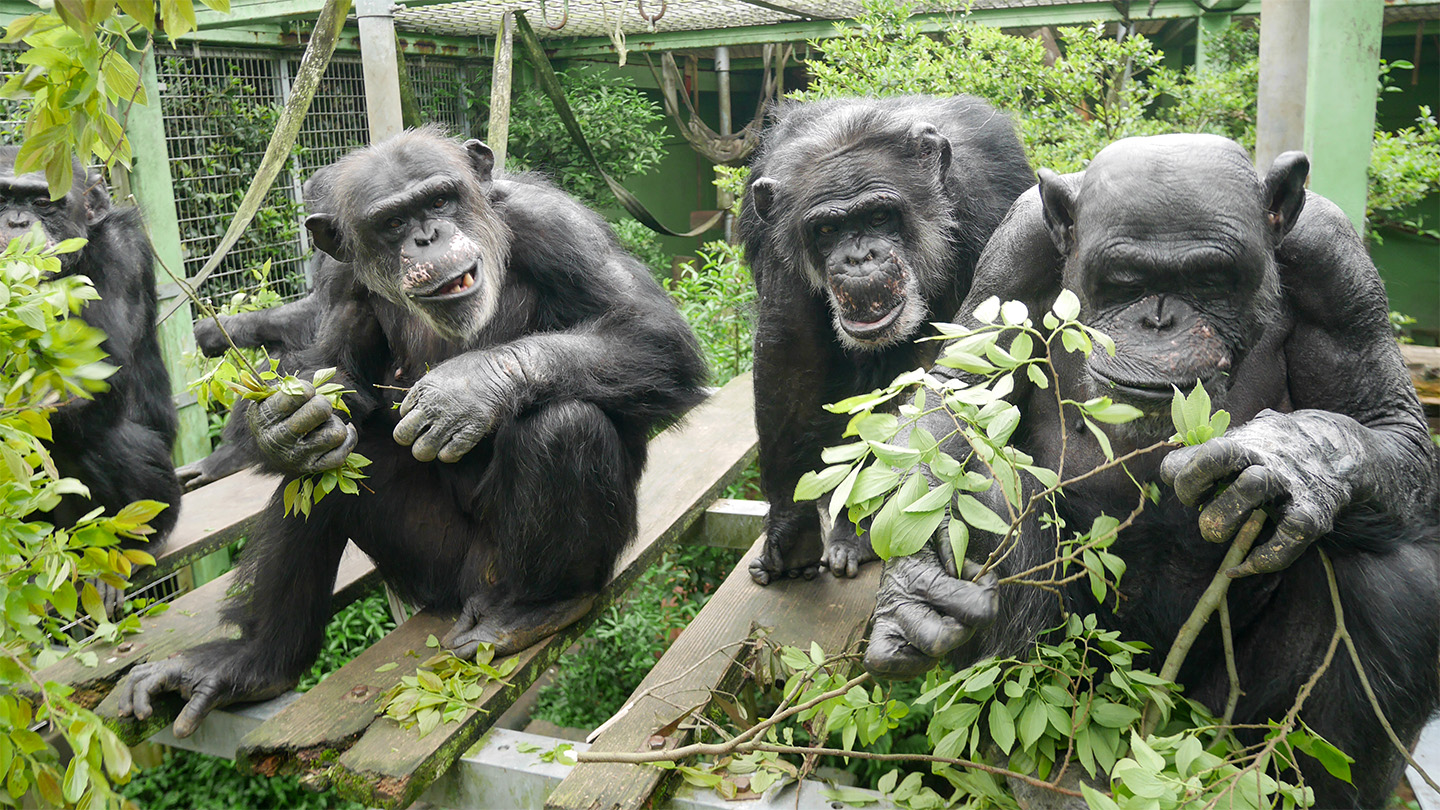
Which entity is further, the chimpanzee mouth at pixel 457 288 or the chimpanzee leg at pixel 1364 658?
the chimpanzee mouth at pixel 457 288

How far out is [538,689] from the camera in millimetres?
6160

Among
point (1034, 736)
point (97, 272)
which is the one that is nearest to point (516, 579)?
point (1034, 736)

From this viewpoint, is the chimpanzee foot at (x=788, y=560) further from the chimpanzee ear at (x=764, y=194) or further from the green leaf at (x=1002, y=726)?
the green leaf at (x=1002, y=726)

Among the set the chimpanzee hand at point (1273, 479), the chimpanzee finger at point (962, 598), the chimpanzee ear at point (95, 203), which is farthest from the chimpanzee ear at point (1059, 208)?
the chimpanzee ear at point (95, 203)

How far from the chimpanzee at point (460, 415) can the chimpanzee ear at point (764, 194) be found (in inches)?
18.7

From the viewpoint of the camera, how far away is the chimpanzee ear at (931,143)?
3.35m

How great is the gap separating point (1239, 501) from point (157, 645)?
10.9 ft

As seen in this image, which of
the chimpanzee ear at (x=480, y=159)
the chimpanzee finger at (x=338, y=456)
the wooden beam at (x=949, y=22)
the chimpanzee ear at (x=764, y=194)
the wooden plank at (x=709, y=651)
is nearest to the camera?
the wooden plank at (x=709, y=651)

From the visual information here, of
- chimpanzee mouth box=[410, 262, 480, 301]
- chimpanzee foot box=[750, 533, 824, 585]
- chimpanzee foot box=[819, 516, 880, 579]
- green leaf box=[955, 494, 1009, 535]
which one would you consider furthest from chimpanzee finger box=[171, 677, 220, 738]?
green leaf box=[955, 494, 1009, 535]

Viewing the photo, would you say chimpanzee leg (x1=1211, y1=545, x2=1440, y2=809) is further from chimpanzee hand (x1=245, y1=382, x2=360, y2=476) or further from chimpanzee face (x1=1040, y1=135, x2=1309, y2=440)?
chimpanzee hand (x1=245, y1=382, x2=360, y2=476)

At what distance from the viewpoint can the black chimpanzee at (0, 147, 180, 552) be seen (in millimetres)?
4090

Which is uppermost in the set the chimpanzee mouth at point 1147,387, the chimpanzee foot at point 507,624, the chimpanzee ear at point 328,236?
the chimpanzee ear at point 328,236

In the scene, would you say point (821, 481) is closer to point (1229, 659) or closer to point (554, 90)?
point (1229, 659)

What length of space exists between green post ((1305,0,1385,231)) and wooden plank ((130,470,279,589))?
403cm
